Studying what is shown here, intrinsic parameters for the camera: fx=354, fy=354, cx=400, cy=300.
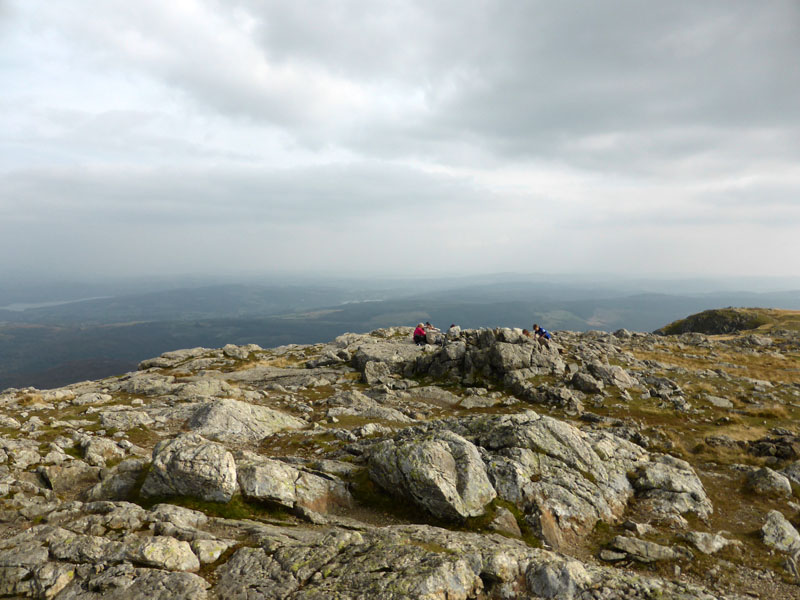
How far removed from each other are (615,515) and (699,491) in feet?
15.3

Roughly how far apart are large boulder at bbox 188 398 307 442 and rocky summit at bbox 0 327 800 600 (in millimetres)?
132

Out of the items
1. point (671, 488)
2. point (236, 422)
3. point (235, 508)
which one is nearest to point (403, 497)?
point (235, 508)

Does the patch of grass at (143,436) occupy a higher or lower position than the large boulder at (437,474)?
lower

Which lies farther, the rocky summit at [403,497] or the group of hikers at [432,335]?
the group of hikers at [432,335]

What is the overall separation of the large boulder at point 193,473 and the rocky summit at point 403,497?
7 centimetres

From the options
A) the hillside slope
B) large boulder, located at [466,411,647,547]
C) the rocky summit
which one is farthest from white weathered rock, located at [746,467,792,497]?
the hillside slope

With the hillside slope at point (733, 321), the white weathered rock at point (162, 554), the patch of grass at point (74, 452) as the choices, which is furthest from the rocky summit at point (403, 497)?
the hillside slope at point (733, 321)

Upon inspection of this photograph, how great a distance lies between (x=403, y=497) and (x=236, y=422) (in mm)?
13840

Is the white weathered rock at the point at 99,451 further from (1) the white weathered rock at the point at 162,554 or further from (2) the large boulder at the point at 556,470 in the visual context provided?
(2) the large boulder at the point at 556,470

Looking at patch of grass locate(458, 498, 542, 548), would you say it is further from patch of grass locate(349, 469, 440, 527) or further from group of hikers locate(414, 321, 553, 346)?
group of hikers locate(414, 321, 553, 346)

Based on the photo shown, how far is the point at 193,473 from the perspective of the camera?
13.3 metres

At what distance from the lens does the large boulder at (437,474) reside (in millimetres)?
13484

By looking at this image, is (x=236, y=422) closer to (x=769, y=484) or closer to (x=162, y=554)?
(x=162, y=554)

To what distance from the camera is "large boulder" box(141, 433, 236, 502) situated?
1318 centimetres
